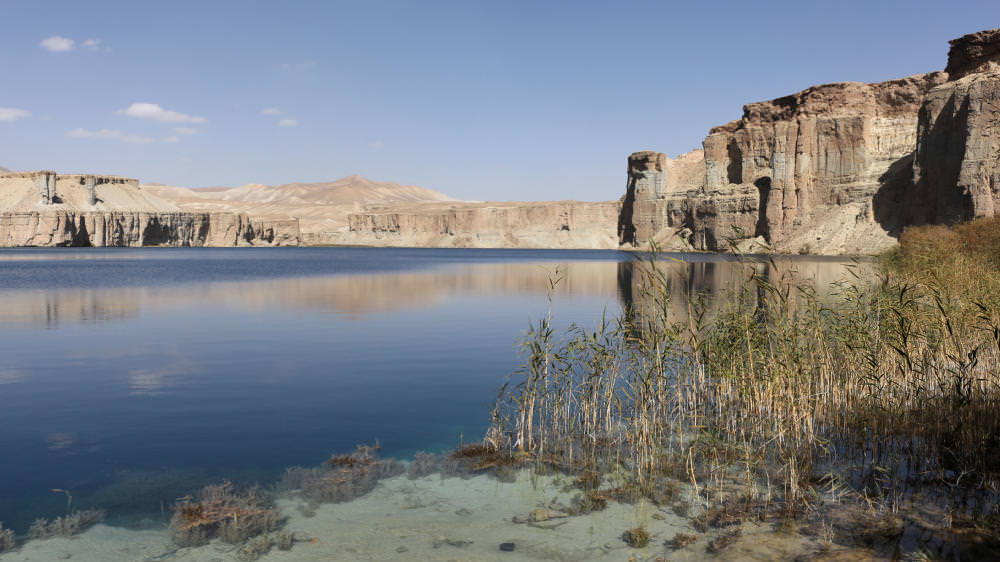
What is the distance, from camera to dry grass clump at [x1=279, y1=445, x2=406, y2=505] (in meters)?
8.16

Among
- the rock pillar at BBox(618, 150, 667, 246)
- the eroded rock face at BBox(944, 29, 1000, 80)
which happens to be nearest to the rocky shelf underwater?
the eroded rock face at BBox(944, 29, 1000, 80)

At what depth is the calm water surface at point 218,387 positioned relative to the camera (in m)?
9.18

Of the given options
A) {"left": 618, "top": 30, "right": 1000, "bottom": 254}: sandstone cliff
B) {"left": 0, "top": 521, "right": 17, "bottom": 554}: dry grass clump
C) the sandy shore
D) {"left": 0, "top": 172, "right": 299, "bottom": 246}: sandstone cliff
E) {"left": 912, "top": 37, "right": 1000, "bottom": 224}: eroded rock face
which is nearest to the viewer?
the sandy shore

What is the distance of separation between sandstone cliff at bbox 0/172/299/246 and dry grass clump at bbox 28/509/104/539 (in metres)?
168

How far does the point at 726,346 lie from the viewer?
11.1 m

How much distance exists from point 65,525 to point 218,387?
7354 millimetres

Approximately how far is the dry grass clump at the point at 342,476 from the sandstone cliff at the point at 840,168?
2916 inches

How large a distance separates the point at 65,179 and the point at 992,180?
20648cm

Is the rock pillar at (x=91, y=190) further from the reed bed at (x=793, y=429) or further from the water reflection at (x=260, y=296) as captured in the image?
the reed bed at (x=793, y=429)

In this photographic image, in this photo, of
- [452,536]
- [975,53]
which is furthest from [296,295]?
[975,53]

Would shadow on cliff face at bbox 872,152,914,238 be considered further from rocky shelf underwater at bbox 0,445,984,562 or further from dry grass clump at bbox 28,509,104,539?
dry grass clump at bbox 28,509,104,539

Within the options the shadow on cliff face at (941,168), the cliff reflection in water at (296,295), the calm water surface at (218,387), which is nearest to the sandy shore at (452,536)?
the calm water surface at (218,387)

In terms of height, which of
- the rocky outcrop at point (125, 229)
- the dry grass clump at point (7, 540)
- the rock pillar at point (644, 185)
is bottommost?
the dry grass clump at point (7, 540)

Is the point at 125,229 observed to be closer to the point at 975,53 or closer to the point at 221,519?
the point at 975,53
